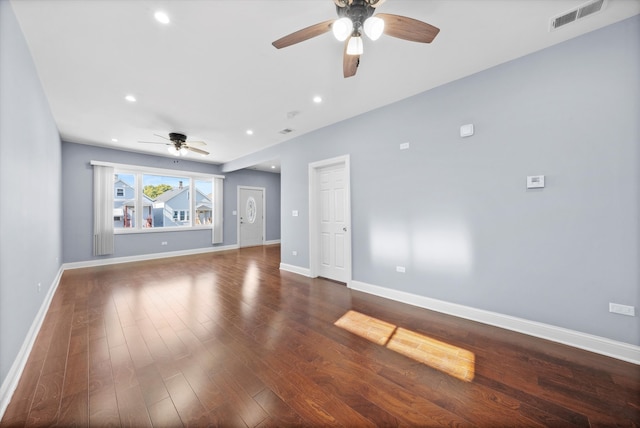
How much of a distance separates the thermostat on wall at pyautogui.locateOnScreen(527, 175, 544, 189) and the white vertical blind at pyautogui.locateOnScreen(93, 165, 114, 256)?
315 inches

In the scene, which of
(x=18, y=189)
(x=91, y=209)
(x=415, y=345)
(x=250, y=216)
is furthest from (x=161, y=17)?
(x=250, y=216)

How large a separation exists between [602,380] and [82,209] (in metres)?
8.60

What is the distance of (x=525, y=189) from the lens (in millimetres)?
2422

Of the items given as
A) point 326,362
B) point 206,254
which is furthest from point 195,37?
point 206,254

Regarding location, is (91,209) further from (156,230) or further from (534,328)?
(534,328)

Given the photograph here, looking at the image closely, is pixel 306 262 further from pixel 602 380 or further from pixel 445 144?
pixel 602 380

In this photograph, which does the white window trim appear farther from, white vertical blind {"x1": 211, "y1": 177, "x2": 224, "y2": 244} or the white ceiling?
the white ceiling

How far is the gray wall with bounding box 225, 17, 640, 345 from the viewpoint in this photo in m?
2.02

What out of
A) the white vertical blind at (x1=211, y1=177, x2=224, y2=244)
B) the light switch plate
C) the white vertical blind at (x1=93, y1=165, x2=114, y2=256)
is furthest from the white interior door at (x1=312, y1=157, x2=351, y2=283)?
the white vertical blind at (x1=93, y1=165, x2=114, y2=256)

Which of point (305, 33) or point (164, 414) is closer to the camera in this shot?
point (164, 414)

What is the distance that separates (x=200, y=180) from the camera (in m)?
7.52

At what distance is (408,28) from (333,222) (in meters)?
3.11

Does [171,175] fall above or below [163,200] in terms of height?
above

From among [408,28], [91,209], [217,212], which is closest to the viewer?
[408,28]
